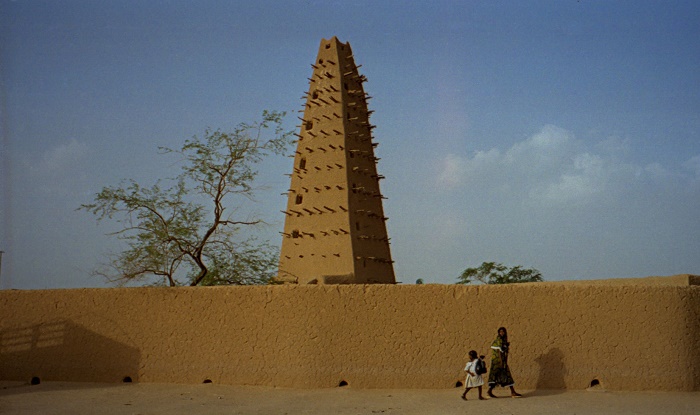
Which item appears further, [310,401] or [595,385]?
[595,385]

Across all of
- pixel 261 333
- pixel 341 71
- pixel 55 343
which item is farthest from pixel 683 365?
pixel 341 71

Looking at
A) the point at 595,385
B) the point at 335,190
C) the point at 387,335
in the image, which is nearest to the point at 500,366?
the point at 595,385

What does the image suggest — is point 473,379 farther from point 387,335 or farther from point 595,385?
→ point 595,385

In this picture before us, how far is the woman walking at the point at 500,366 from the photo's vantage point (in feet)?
38.5

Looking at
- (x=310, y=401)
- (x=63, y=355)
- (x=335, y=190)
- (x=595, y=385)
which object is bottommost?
(x=310, y=401)

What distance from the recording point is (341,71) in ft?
78.3

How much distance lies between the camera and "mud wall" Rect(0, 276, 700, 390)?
1212 centimetres

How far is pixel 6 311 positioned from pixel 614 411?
11.7 m

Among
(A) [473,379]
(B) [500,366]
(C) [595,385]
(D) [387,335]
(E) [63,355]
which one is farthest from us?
(E) [63,355]

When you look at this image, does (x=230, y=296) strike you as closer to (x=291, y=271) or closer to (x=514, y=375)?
(x=514, y=375)

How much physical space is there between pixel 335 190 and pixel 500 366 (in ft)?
37.5

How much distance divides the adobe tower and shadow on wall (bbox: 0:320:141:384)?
26.8ft

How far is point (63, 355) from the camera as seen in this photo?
13.8 meters

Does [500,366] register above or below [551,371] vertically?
above
